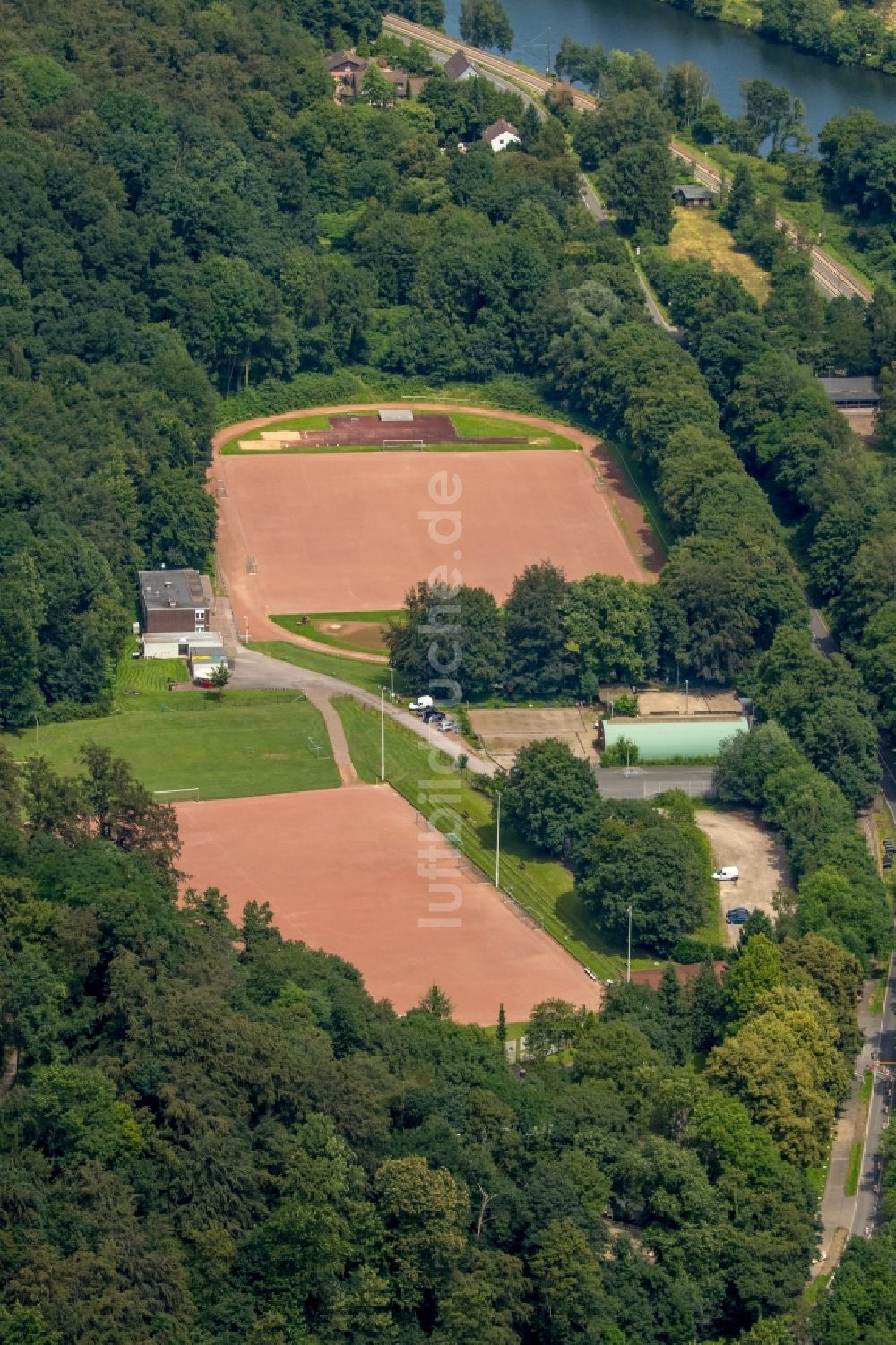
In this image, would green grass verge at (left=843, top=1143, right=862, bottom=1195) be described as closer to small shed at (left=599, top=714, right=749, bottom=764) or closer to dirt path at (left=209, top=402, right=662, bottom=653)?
small shed at (left=599, top=714, right=749, bottom=764)

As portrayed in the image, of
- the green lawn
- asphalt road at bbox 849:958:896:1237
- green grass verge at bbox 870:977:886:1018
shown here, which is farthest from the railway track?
asphalt road at bbox 849:958:896:1237

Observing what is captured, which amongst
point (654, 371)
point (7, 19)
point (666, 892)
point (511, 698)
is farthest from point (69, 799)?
point (7, 19)

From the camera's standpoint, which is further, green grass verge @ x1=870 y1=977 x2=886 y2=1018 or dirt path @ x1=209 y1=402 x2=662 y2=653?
dirt path @ x1=209 y1=402 x2=662 y2=653

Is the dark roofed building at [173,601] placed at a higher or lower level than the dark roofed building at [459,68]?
lower

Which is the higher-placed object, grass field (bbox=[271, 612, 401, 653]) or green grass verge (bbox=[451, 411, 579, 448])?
green grass verge (bbox=[451, 411, 579, 448])

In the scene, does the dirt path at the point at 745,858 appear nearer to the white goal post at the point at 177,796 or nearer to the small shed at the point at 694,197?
the white goal post at the point at 177,796

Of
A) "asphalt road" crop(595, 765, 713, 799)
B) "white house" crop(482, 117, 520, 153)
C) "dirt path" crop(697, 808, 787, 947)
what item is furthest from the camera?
"white house" crop(482, 117, 520, 153)

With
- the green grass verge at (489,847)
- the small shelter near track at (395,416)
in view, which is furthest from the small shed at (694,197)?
the green grass verge at (489,847)

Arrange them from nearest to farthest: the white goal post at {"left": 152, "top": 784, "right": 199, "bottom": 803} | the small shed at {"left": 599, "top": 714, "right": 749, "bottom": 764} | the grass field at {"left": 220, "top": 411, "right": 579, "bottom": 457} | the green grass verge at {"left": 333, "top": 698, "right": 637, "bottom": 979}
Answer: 1. the green grass verge at {"left": 333, "top": 698, "right": 637, "bottom": 979}
2. the white goal post at {"left": 152, "top": 784, "right": 199, "bottom": 803}
3. the small shed at {"left": 599, "top": 714, "right": 749, "bottom": 764}
4. the grass field at {"left": 220, "top": 411, "right": 579, "bottom": 457}
